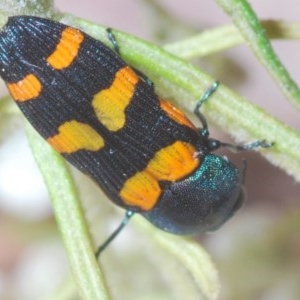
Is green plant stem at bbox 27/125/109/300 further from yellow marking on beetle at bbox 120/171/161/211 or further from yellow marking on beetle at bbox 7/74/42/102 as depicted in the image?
yellow marking on beetle at bbox 120/171/161/211

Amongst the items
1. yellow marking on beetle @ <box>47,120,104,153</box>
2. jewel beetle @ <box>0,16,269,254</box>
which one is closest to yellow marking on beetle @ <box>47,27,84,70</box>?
jewel beetle @ <box>0,16,269,254</box>

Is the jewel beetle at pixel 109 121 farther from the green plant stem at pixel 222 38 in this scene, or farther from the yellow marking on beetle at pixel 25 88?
the green plant stem at pixel 222 38

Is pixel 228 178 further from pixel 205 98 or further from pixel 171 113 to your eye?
pixel 205 98

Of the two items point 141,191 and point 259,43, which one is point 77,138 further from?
point 259,43

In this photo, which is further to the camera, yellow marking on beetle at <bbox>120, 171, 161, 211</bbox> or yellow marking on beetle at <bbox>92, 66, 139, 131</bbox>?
yellow marking on beetle at <bbox>120, 171, 161, 211</bbox>

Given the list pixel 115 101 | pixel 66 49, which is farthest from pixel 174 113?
pixel 66 49

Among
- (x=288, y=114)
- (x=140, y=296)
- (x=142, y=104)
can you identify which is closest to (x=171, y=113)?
(x=142, y=104)

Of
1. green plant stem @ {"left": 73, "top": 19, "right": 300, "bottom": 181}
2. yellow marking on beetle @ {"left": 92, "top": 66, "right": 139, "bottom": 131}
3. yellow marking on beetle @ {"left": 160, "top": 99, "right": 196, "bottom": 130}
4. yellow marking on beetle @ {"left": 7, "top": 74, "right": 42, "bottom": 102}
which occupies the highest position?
green plant stem @ {"left": 73, "top": 19, "right": 300, "bottom": 181}
